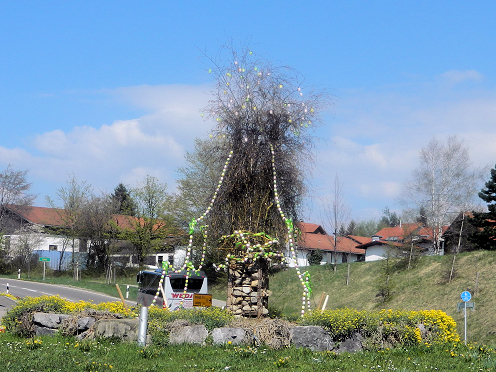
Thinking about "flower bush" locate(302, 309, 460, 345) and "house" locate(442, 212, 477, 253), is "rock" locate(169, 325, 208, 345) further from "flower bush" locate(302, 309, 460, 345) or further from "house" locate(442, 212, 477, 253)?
"house" locate(442, 212, 477, 253)

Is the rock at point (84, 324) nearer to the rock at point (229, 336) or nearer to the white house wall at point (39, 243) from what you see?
the rock at point (229, 336)

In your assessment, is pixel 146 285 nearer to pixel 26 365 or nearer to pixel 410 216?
pixel 26 365

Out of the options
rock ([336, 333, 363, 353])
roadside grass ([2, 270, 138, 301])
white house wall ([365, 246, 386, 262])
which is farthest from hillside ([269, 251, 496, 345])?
white house wall ([365, 246, 386, 262])

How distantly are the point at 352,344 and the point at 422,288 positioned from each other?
18835mm

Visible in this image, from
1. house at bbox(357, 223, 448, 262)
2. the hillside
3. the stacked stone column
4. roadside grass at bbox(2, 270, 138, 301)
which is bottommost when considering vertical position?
roadside grass at bbox(2, 270, 138, 301)

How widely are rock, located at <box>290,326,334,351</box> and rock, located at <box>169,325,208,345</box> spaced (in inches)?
65.3

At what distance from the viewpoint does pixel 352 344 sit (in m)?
9.59

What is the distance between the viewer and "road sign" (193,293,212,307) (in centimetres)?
1936

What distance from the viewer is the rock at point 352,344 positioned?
31.3 ft

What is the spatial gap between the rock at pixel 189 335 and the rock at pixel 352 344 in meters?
2.50

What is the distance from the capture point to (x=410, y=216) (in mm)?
40688

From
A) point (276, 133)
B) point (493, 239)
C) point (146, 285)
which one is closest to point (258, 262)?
point (276, 133)

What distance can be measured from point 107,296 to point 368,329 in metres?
21.0

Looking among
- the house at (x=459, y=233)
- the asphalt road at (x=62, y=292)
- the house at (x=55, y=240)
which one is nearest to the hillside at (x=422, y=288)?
the house at (x=459, y=233)
